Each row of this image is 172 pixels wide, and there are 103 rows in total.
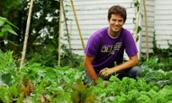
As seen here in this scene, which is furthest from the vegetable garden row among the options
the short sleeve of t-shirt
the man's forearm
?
the short sleeve of t-shirt

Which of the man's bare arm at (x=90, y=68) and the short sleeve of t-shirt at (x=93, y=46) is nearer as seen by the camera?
the man's bare arm at (x=90, y=68)

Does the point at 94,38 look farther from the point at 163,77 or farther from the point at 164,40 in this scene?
the point at 164,40

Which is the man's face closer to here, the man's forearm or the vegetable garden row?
the man's forearm

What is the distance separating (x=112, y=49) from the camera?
231 inches

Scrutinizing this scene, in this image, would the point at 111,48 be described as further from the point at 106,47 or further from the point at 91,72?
the point at 91,72

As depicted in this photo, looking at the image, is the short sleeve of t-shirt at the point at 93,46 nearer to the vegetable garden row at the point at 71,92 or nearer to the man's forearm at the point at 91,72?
the man's forearm at the point at 91,72

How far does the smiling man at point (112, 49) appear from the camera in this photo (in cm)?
565

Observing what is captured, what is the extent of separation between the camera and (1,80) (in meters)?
2.03

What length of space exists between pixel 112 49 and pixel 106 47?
2.9 inches

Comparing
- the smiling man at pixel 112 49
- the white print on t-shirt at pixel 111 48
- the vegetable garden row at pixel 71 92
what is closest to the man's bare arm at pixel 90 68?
the smiling man at pixel 112 49

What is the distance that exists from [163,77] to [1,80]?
256 cm

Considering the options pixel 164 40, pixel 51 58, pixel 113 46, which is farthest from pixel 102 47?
pixel 164 40

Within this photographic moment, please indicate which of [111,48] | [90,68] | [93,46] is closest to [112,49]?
[111,48]

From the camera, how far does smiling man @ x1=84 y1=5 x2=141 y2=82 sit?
5.65 meters
